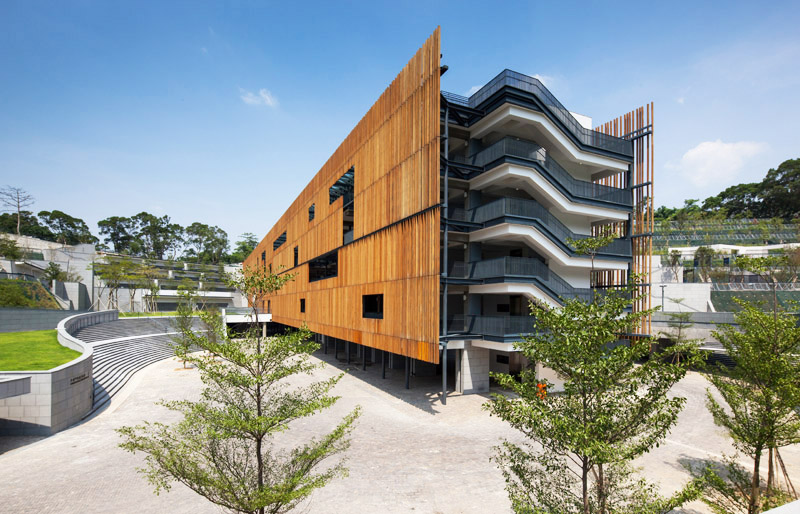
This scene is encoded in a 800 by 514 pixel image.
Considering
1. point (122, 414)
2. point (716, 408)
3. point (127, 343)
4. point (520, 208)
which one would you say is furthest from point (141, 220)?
point (716, 408)

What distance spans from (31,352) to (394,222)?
21649 millimetres

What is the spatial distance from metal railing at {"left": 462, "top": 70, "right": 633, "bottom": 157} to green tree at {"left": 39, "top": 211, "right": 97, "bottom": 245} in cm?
12741

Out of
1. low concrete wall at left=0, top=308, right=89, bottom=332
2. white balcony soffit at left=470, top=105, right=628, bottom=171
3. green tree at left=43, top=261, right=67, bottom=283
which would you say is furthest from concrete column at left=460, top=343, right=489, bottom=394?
green tree at left=43, top=261, right=67, bottom=283

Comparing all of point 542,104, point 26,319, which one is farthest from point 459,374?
point 26,319

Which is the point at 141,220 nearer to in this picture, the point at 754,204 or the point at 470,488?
the point at 470,488

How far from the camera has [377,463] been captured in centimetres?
1408

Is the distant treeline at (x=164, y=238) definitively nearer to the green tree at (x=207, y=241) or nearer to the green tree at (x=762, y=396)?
the green tree at (x=207, y=241)

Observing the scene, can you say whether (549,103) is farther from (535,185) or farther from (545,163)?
(535,185)

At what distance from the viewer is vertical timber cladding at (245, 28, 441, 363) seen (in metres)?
21.0

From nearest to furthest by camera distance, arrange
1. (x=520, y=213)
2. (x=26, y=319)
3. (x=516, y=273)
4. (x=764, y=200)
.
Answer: (x=516, y=273) → (x=520, y=213) → (x=26, y=319) → (x=764, y=200)

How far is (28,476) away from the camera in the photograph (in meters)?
13.1

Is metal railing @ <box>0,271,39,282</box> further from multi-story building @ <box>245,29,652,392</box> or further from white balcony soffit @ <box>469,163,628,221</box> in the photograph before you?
white balcony soffit @ <box>469,163,628,221</box>

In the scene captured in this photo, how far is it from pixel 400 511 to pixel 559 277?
16.6m

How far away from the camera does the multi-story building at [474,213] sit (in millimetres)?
21594
